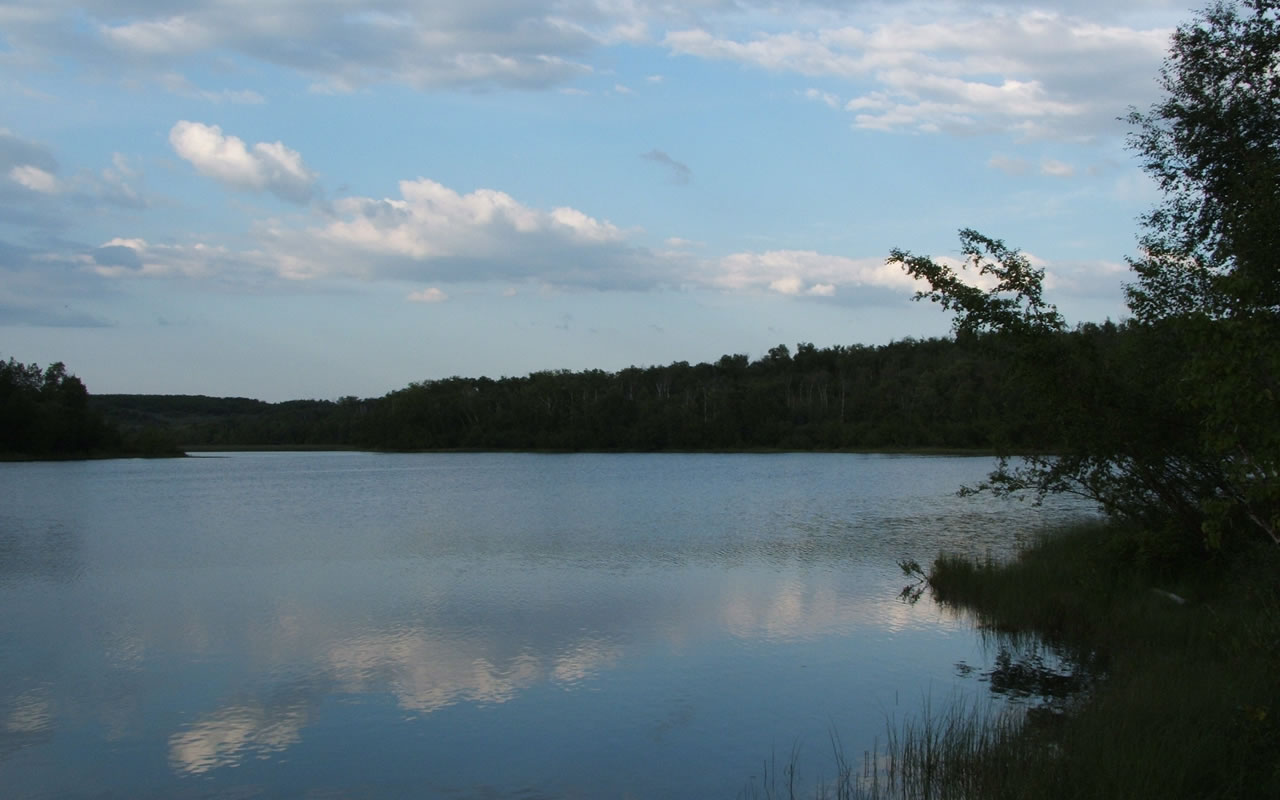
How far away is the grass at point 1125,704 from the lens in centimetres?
651

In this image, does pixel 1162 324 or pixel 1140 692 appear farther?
pixel 1162 324

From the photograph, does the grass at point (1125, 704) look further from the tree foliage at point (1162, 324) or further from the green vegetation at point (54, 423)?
the green vegetation at point (54, 423)

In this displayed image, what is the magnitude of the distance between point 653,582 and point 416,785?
10.1 meters

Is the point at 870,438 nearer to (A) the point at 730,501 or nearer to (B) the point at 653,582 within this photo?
Result: (A) the point at 730,501

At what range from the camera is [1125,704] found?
820 cm

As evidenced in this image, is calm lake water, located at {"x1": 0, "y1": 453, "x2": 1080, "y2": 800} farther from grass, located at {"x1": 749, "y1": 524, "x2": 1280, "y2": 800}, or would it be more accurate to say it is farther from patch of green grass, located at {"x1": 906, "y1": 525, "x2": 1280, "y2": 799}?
patch of green grass, located at {"x1": 906, "y1": 525, "x2": 1280, "y2": 799}

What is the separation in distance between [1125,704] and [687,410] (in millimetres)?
108564

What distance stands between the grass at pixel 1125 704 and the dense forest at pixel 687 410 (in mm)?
70075

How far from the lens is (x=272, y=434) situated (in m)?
147

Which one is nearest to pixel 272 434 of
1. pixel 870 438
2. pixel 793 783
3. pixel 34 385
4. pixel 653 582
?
pixel 34 385

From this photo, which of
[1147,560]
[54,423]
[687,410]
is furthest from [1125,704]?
[687,410]

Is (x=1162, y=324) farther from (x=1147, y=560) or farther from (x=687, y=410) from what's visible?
(x=687, y=410)

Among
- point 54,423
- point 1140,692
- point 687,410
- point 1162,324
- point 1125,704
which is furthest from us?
point 687,410

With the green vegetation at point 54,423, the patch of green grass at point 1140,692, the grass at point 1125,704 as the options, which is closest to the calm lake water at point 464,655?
the grass at point 1125,704
